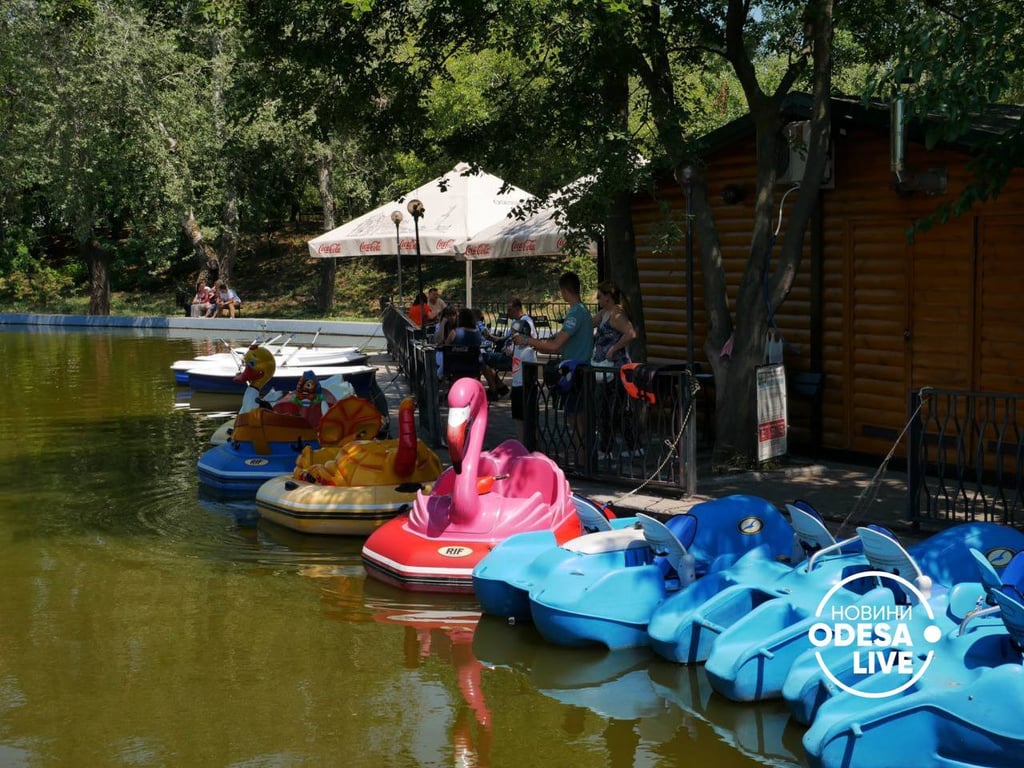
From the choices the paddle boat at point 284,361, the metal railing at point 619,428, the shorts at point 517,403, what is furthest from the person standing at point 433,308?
the metal railing at point 619,428

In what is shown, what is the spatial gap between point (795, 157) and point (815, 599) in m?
6.52

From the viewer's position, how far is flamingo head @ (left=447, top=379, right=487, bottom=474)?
9688mm

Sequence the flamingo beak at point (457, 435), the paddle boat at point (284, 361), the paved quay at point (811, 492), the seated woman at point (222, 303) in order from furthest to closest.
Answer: the seated woman at point (222, 303), the paddle boat at point (284, 361), the paved quay at point (811, 492), the flamingo beak at point (457, 435)

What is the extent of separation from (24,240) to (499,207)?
3545 centimetres

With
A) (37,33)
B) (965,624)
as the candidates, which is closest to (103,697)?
(965,624)

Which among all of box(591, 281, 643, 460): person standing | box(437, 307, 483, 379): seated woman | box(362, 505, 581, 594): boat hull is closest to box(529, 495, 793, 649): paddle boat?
box(362, 505, 581, 594): boat hull

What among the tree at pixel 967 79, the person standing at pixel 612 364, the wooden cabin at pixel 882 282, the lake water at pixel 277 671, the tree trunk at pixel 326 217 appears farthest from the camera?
the tree trunk at pixel 326 217

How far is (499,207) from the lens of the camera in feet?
71.3

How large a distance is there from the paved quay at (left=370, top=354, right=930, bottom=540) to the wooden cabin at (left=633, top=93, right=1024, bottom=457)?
668 mm

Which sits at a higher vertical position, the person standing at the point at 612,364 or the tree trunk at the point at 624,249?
the tree trunk at the point at 624,249

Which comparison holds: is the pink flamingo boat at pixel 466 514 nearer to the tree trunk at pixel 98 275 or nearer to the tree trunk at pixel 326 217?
the tree trunk at pixel 326 217

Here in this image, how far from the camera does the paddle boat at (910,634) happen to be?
626 centimetres

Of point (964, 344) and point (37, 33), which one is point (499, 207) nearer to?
point (964, 344)

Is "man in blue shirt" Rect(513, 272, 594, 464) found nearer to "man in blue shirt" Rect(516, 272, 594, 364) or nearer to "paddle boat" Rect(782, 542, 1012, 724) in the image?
"man in blue shirt" Rect(516, 272, 594, 364)
